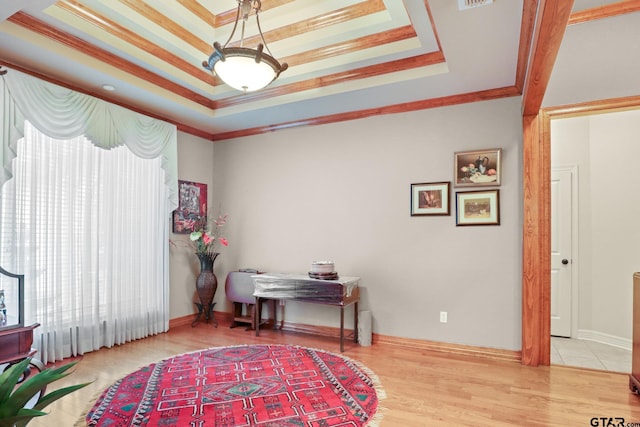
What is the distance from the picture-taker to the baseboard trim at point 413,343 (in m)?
3.61

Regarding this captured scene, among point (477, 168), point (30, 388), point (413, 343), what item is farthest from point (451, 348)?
point (30, 388)

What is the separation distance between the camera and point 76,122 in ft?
11.5

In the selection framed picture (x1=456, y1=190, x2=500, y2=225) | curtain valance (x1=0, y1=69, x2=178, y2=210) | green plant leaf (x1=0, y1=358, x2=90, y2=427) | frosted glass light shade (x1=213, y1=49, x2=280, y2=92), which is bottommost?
green plant leaf (x1=0, y1=358, x2=90, y2=427)

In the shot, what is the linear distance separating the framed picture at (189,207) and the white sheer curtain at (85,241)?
32cm

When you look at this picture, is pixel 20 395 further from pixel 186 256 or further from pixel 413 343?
pixel 186 256

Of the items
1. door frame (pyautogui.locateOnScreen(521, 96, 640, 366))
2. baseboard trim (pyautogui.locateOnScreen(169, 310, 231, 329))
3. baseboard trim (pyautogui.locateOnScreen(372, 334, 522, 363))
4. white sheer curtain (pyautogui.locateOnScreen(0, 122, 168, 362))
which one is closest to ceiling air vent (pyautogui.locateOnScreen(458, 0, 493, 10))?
door frame (pyautogui.locateOnScreen(521, 96, 640, 366))

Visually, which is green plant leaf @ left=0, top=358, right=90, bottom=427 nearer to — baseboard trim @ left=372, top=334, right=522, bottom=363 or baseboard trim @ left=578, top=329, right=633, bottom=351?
baseboard trim @ left=372, top=334, right=522, bottom=363

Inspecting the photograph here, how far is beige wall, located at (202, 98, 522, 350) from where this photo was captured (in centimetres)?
370

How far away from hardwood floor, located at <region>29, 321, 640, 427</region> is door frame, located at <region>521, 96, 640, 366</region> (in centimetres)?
26

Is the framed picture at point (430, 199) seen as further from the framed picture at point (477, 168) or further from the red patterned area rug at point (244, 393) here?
the red patterned area rug at point (244, 393)

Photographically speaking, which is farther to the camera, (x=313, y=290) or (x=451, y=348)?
(x=313, y=290)

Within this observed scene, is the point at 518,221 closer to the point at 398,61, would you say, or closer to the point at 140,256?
the point at 398,61

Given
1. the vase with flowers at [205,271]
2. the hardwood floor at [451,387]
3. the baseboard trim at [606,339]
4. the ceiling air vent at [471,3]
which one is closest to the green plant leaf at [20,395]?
the hardwood floor at [451,387]

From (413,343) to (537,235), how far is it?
165cm
